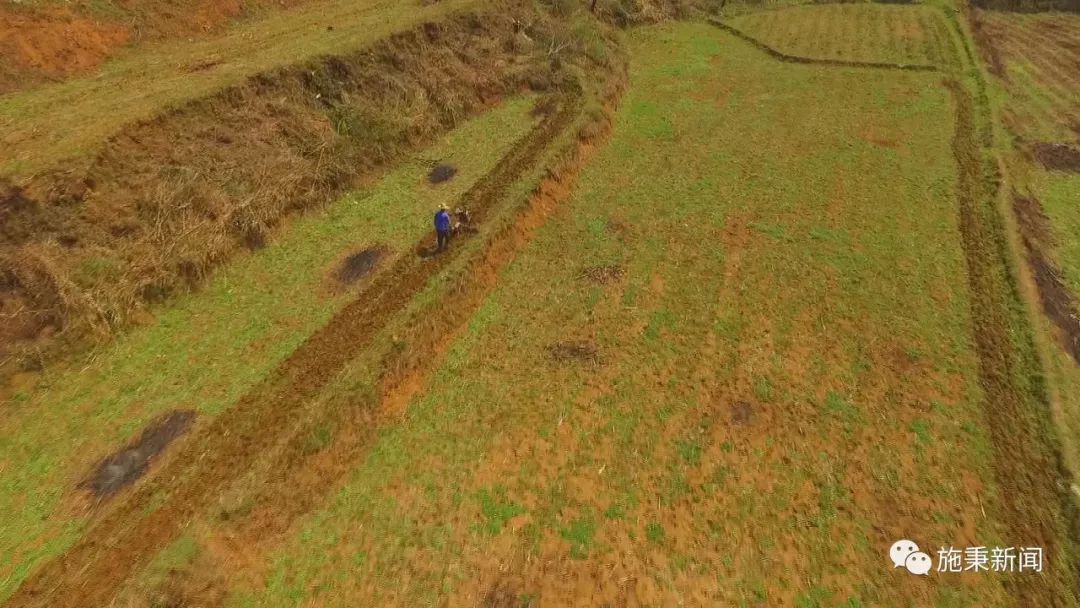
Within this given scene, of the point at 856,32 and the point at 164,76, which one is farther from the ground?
the point at 164,76

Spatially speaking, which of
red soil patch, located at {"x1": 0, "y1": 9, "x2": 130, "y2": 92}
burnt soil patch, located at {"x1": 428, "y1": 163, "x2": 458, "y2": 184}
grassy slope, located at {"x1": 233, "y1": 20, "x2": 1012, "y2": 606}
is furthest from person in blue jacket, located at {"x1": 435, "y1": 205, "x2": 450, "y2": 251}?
red soil patch, located at {"x1": 0, "y1": 9, "x2": 130, "y2": 92}

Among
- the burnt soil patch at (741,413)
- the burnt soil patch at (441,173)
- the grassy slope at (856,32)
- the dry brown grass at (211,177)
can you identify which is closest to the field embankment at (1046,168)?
the grassy slope at (856,32)

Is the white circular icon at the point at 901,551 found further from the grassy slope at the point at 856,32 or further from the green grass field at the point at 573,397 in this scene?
the grassy slope at the point at 856,32

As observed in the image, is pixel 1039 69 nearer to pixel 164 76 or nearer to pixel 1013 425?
pixel 1013 425

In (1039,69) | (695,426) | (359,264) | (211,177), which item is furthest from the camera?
(1039,69)

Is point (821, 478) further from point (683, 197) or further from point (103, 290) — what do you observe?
point (103, 290)

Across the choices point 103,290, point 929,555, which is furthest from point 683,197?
point 103,290

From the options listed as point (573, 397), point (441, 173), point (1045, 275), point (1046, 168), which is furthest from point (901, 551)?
point (1046, 168)

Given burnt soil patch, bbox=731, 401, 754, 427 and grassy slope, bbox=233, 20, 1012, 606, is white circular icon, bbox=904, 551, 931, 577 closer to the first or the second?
grassy slope, bbox=233, 20, 1012, 606
